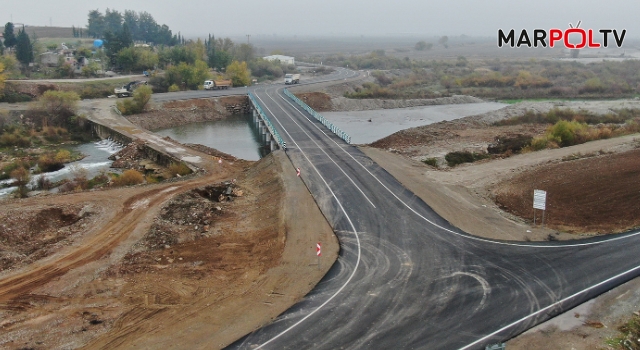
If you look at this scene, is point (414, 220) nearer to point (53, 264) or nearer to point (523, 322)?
point (523, 322)

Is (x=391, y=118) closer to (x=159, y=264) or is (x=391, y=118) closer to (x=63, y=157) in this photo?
(x=63, y=157)

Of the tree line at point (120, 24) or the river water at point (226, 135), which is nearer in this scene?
the river water at point (226, 135)

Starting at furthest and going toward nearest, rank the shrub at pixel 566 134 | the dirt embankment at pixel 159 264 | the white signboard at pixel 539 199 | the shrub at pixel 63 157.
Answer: the shrub at pixel 566 134 < the shrub at pixel 63 157 < the white signboard at pixel 539 199 < the dirt embankment at pixel 159 264

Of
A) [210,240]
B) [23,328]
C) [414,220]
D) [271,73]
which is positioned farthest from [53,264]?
[271,73]

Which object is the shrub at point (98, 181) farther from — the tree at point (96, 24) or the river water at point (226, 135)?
the tree at point (96, 24)

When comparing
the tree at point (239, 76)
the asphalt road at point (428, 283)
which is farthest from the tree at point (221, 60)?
the asphalt road at point (428, 283)

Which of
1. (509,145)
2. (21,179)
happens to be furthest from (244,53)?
(21,179)

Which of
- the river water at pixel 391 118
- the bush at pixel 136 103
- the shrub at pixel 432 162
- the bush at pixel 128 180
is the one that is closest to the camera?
the bush at pixel 128 180

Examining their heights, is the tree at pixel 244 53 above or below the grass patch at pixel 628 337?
above
